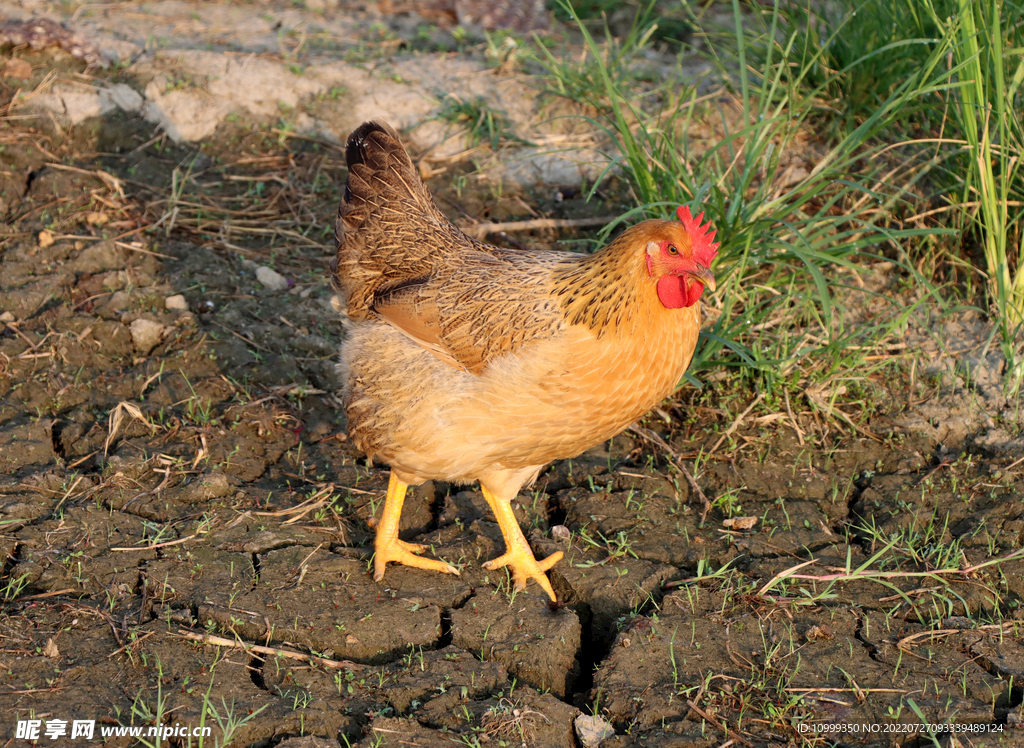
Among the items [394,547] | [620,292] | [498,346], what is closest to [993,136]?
[620,292]

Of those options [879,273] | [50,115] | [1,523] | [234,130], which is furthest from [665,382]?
[50,115]

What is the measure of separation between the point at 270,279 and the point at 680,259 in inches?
101

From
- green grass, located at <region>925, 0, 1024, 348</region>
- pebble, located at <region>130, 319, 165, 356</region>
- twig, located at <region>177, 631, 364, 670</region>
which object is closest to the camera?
twig, located at <region>177, 631, 364, 670</region>

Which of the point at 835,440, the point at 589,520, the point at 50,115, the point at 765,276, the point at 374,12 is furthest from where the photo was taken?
the point at 374,12

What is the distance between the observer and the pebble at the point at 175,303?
446 cm

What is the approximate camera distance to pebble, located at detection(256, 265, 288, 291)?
469cm

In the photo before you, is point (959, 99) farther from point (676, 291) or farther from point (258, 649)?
point (258, 649)

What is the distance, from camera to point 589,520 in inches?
145

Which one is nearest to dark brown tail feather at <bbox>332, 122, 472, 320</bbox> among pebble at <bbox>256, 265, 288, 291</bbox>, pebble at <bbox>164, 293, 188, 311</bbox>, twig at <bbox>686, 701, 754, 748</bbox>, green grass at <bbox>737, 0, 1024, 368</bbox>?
pebble at <bbox>256, 265, 288, 291</bbox>

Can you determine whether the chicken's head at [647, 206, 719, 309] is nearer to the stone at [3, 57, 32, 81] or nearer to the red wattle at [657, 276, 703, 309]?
the red wattle at [657, 276, 703, 309]

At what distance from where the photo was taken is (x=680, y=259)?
2.88 m

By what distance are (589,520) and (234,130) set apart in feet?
11.2

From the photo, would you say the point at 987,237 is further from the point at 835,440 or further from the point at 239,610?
the point at 239,610

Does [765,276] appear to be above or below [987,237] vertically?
below
